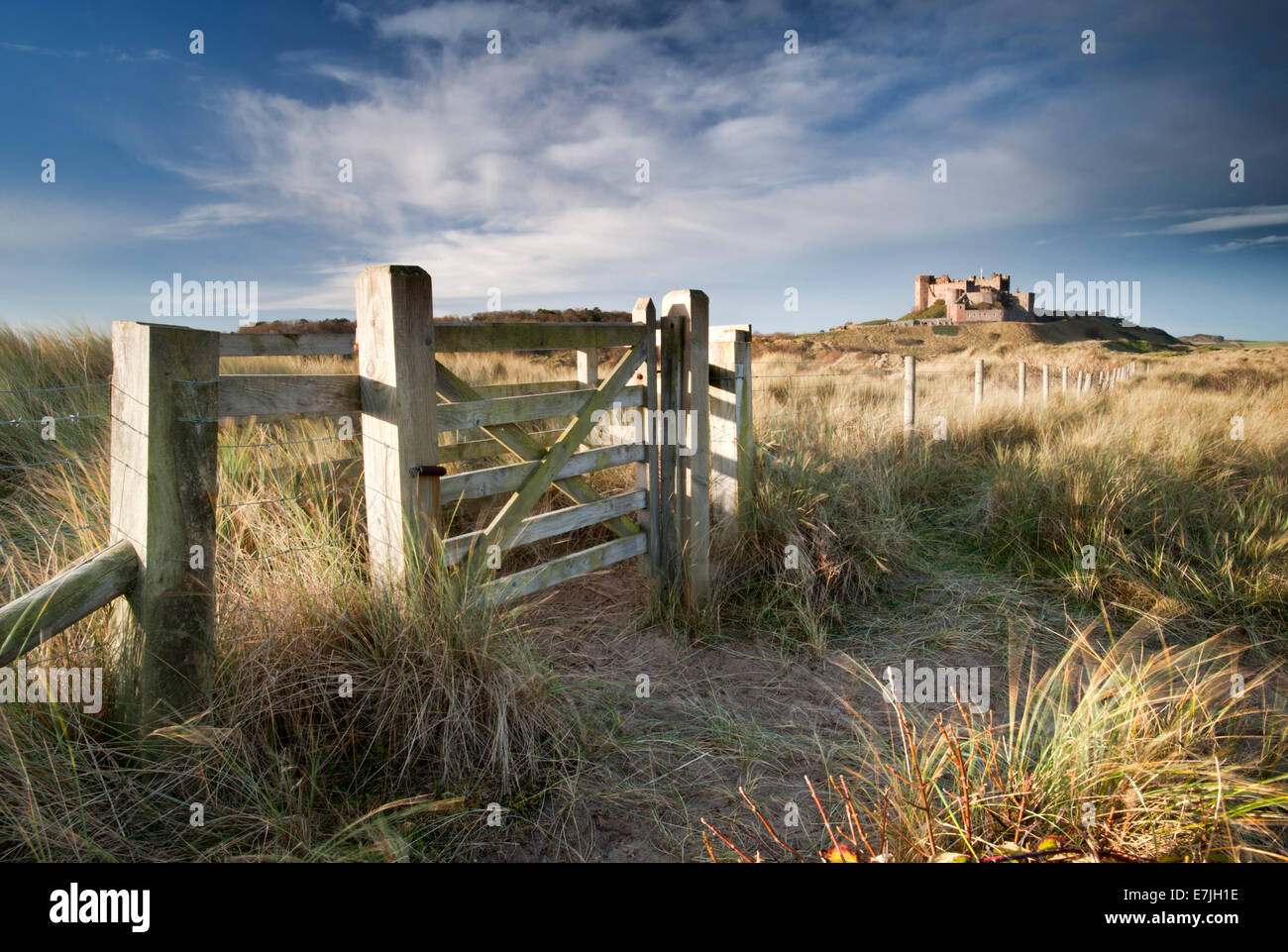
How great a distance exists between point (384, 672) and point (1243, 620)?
5.78 metres

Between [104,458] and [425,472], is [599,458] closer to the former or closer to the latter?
[425,472]

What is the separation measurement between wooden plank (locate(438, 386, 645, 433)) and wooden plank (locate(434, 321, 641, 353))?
0.94 ft

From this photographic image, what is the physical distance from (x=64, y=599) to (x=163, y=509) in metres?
0.41

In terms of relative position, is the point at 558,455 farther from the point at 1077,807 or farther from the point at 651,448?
the point at 1077,807

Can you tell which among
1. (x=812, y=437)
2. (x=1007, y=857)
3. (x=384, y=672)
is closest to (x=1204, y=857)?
(x=1007, y=857)

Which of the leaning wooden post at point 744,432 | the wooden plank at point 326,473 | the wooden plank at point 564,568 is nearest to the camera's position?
the wooden plank at point 564,568

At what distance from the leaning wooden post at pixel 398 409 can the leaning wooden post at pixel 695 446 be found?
2.22m

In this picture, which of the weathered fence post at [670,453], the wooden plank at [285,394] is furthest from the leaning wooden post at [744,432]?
the wooden plank at [285,394]

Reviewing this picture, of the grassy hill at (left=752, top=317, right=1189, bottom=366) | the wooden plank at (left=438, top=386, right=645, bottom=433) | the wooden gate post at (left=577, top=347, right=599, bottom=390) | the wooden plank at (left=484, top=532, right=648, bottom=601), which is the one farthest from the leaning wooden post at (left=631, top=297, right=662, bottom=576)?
the grassy hill at (left=752, top=317, right=1189, bottom=366)

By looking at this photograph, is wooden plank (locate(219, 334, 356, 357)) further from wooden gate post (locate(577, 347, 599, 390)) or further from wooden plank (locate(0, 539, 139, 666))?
wooden gate post (locate(577, 347, 599, 390))

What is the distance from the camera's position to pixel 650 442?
17.4ft

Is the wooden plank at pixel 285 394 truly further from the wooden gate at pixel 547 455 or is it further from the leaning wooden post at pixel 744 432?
the leaning wooden post at pixel 744 432

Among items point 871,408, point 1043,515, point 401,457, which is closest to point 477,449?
point 401,457

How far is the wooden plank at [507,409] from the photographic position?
3861 mm
